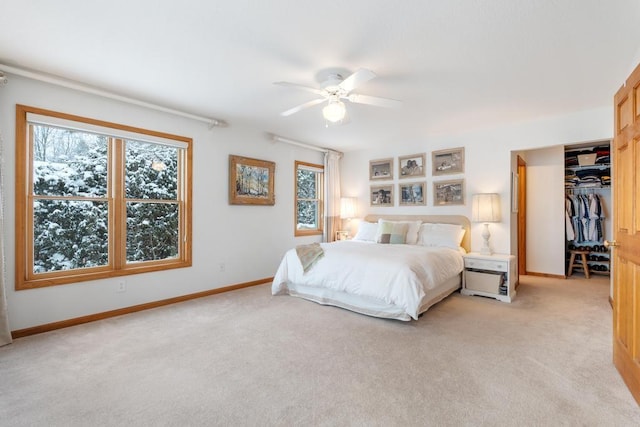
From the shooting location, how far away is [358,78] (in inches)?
94.7

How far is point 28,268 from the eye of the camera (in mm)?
2885

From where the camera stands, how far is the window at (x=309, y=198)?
224 inches

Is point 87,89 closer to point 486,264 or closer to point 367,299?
point 367,299

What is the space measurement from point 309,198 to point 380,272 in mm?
2934

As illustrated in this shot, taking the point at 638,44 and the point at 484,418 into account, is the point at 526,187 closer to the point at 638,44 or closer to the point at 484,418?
→ the point at 638,44

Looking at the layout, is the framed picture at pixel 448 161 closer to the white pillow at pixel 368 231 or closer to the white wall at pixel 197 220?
the white pillow at pixel 368 231

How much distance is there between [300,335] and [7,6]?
312 centimetres

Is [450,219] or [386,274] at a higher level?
[450,219]

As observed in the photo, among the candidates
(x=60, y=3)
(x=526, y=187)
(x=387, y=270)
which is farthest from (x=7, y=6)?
(x=526, y=187)

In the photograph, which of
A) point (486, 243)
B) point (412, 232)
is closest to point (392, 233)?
point (412, 232)

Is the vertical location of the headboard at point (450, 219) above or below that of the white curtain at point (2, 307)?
above

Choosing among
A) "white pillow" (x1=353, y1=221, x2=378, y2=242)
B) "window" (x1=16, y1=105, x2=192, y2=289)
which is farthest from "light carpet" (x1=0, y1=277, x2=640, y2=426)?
"white pillow" (x1=353, y1=221, x2=378, y2=242)

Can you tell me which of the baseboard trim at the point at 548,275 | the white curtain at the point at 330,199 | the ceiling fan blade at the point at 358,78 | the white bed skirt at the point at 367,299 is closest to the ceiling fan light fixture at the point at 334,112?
the ceiling fan blade at the point at 358,78

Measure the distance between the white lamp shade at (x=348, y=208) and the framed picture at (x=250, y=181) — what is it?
4.95 ft
